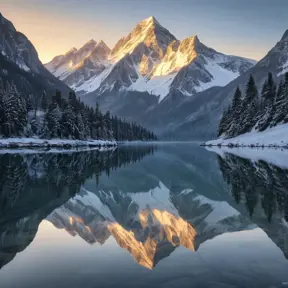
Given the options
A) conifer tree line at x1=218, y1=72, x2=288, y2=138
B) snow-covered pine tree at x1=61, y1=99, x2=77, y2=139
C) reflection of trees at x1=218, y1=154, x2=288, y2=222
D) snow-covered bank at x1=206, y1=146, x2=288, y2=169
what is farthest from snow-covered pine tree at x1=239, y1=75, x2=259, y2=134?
reflection of trees at x1=218, y1=154, x2=288, y2=222

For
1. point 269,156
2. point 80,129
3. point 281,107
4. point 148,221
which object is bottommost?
point 148,221

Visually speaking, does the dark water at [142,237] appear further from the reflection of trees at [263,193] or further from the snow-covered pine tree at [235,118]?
the snow-covered pine tree at [235,118]

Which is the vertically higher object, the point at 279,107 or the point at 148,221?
the point at 279,107

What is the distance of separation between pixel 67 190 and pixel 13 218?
360 inches

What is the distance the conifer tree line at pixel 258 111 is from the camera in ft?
367

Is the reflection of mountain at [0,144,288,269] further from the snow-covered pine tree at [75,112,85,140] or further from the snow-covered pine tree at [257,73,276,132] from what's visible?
the snow-covered pine tree at [75,112,85,140]

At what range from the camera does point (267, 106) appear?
120688 mm

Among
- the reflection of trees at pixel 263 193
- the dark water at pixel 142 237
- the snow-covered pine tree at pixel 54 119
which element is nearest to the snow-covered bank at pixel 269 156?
the reflection of trees at pixel 263 193

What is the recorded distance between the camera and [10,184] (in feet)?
88.8

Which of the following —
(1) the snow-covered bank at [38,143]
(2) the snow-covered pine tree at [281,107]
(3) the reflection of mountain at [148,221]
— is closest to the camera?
(3) the reflection of mountain at [148,221]

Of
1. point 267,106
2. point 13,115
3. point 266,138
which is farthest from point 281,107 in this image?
point 13,115

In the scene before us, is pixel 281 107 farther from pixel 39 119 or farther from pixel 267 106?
pixel 39 119

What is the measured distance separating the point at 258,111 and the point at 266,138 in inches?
942

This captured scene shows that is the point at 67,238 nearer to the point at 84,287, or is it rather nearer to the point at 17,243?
the point at 17,243
